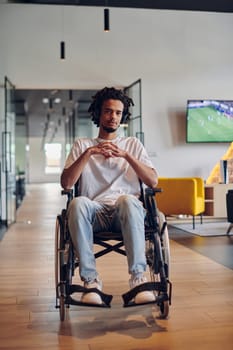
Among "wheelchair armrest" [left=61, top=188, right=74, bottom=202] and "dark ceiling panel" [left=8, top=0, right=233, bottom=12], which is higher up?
"dark ceiling panel" [left=8, top=0, right=233, bottom=12]

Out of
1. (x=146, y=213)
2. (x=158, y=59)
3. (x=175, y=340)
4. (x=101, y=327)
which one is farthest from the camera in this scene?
(x=158, y=59)

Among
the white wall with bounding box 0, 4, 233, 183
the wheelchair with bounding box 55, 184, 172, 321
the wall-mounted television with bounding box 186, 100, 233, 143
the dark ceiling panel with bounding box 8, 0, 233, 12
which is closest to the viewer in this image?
the wheelchair with bounding box 55, 184, 172, 321

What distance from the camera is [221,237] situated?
190 inches

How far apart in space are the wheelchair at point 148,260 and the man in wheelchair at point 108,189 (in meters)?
0.04

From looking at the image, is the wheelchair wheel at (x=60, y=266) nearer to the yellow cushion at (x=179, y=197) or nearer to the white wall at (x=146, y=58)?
the yellow cushion at (x=179, y=197)

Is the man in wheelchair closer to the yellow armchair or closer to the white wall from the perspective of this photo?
the yellow armchair

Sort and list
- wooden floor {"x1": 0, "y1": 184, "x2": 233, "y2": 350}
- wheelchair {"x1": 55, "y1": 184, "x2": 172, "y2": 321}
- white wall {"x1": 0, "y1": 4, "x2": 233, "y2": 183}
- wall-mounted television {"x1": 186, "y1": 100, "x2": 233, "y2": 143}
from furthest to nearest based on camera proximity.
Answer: wall-mounted television {"x1": 186, "y1": 100, "x2": 233, "y2": 143}, white wall {"x1": 0, "y1": 4, "x2": 233, "y2": 183}, wheelchair {"x1": 55, "y1": 184, "x2": 172, "y2": 321}, wooden floor {"x1": 0, "y1": 184, "x2": 233, "y2": 350}

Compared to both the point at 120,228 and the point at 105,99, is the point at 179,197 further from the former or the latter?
the point at 120,228

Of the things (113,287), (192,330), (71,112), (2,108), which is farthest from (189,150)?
(71,112)

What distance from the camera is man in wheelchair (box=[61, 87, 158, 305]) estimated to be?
6.75 ft

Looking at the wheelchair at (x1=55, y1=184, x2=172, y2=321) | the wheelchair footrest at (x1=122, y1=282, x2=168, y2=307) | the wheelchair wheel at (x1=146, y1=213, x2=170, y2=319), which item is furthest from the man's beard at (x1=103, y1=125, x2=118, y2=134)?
the wheelchair footrest at (x1=122, y1=282, x2=168, y2=307)

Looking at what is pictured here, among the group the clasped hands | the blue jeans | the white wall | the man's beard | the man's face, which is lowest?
the blue jeans

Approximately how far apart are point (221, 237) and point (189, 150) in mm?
2415

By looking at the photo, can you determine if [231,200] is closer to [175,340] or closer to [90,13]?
[175,340]
